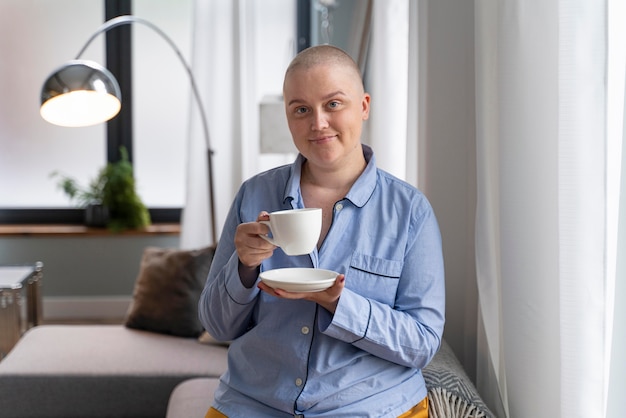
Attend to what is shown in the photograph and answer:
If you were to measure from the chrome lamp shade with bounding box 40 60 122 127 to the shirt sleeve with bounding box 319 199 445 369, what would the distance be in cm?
141

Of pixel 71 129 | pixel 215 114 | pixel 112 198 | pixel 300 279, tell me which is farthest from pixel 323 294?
pixel 71 129

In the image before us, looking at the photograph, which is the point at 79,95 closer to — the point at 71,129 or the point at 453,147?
the point at 453,147

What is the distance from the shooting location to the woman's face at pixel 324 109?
1.45 m

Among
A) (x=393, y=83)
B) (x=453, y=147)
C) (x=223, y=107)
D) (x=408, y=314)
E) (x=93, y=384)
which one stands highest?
(x=223, y=107)

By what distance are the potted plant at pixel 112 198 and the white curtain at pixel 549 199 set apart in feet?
10.6

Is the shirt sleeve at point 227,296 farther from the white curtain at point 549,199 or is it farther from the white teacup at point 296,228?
the white curtain at point 549,199

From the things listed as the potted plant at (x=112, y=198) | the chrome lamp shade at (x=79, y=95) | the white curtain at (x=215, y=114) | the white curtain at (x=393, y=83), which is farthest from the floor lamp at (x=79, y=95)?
the potted plant at (x=112, y=198)

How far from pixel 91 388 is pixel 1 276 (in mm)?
1010

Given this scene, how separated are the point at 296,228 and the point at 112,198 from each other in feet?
11.7

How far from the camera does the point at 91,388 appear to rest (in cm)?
255

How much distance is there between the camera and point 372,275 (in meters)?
1.45

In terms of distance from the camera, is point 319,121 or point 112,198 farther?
point 112,198

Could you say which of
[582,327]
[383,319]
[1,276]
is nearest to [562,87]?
[582,327]

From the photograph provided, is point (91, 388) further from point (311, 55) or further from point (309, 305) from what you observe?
point (311, 55)
